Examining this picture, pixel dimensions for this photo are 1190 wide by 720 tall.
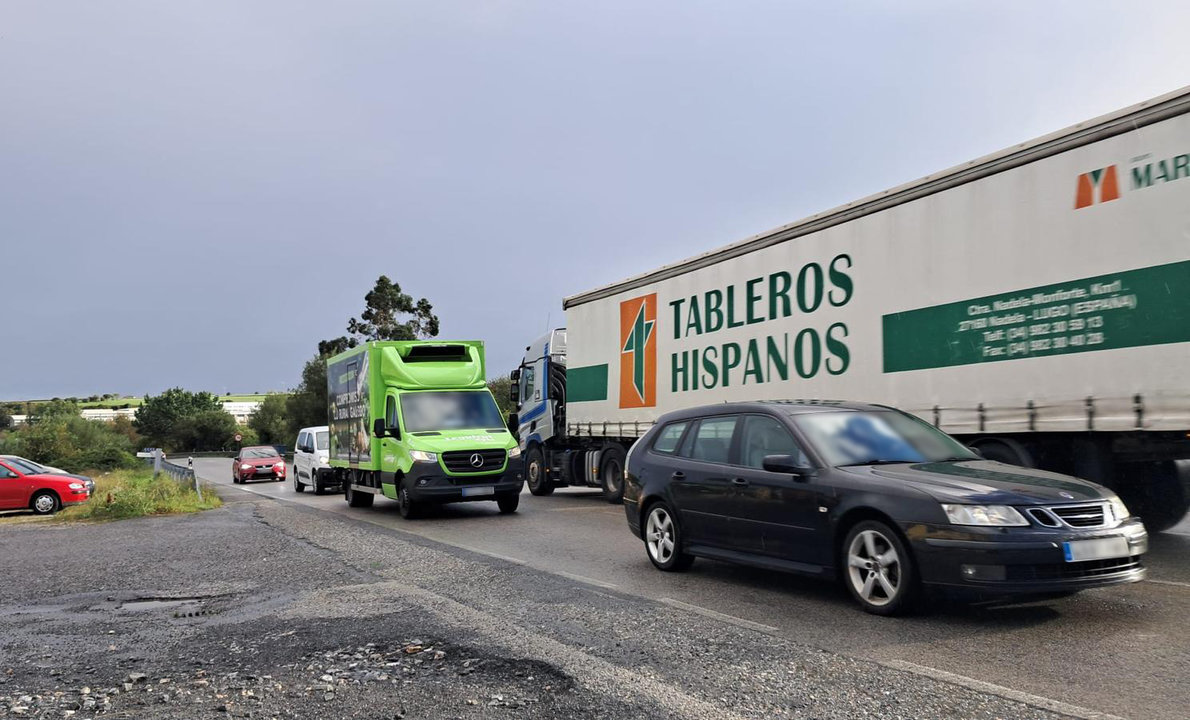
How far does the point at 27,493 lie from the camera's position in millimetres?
20312

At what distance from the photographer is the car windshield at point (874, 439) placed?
272 inches

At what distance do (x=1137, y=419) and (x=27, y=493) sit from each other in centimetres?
2100

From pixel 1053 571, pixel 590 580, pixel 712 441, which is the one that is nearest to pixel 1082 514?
pixel 1053 571

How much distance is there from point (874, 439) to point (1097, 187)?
3.54 meters

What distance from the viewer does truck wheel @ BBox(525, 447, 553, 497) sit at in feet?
64.6

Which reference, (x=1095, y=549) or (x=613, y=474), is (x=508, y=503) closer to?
(x=613, y=474)

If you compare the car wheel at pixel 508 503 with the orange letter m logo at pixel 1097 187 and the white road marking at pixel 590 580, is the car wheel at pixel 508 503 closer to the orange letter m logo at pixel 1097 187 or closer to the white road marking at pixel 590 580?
the white road marking at pixel 590 580

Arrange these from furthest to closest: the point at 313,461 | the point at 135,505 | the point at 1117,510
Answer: the point at 313,461
the point at 135,505
the point at 1117,510

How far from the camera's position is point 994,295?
953 cm

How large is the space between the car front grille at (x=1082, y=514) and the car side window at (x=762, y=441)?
1.83 metres

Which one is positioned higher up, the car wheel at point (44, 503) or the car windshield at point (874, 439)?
the car windshield at point (874, 439)

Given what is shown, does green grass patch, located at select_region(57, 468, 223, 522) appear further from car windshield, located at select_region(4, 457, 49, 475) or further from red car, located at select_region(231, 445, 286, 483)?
red car, located at select_region(231, 445, 286, 483)

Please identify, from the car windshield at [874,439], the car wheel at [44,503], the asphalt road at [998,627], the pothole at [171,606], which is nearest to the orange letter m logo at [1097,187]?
the car windshield at [874,439]

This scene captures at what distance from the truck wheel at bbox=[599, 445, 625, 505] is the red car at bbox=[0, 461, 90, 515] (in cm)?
1202
